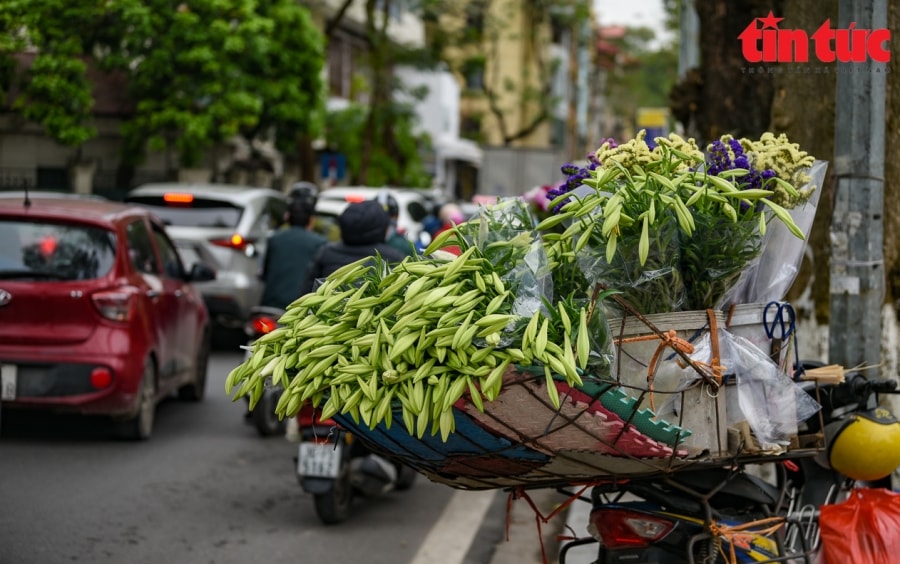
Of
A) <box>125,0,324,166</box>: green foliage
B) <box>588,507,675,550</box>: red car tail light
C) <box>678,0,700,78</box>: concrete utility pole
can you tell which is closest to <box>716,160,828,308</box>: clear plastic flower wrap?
<box>588,507,675,550</box>: red car tail light

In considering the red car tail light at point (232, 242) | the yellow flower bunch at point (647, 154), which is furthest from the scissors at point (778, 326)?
the red car tail light at point (232, 242)

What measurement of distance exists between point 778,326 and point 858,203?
4.77ft

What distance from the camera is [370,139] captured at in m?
33.7

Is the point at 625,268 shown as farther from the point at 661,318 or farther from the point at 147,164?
the point at 147,164

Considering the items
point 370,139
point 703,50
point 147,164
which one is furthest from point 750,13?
point 370,139

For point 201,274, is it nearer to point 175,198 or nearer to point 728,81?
point 175,198

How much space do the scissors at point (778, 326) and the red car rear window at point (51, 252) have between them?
5905mm

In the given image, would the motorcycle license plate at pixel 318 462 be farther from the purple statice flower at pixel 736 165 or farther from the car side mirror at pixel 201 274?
the purple statice flower at pixel 736 165

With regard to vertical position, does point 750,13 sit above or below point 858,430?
above

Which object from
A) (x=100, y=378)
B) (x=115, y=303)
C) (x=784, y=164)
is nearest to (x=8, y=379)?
(x=100, y=378)

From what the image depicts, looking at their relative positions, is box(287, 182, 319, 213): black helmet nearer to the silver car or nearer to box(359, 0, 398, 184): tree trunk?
the silver car

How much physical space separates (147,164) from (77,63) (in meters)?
5.43

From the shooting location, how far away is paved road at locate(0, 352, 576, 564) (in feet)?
22.6

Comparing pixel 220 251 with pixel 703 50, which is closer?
pixel 703 50
